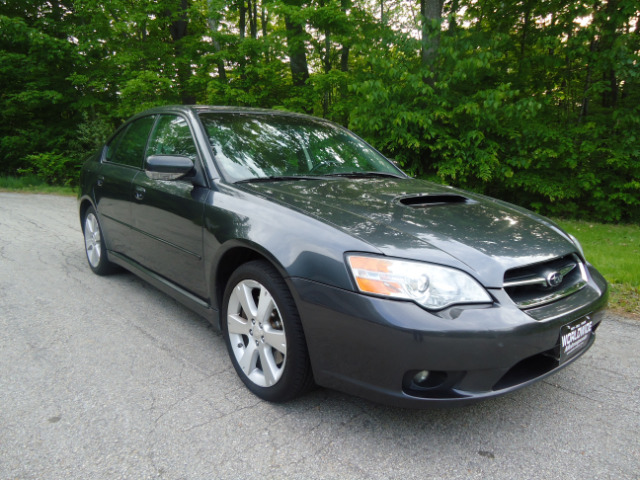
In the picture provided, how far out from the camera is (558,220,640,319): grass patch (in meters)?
3.91

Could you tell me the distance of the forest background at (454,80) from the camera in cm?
816

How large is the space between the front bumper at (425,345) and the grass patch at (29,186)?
42.4ft

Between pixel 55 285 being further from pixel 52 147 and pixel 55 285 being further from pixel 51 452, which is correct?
pixel 52 147

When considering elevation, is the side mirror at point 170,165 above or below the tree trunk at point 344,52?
below

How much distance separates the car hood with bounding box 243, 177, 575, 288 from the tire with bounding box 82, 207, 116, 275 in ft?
7.75

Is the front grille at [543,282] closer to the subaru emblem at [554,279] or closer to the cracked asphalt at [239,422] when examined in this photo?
the subaru emblem at [554,279]

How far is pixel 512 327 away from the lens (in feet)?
5.99

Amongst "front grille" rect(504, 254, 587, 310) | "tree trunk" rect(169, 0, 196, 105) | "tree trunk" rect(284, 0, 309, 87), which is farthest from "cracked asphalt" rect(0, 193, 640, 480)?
"tree trunk" rect(169, 0, 196, 105)

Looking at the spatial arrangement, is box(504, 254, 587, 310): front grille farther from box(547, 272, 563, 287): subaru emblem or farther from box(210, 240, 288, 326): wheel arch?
box(210, 240, 288, 326): wheel arch

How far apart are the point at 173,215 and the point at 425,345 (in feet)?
6.37

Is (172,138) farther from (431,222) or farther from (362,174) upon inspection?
(431,222)

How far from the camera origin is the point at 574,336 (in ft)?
6.89

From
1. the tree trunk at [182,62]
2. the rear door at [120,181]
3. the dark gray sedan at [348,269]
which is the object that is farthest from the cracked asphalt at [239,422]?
the tree trunk at [182,62]

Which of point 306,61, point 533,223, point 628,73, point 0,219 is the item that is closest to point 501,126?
point 628,73
